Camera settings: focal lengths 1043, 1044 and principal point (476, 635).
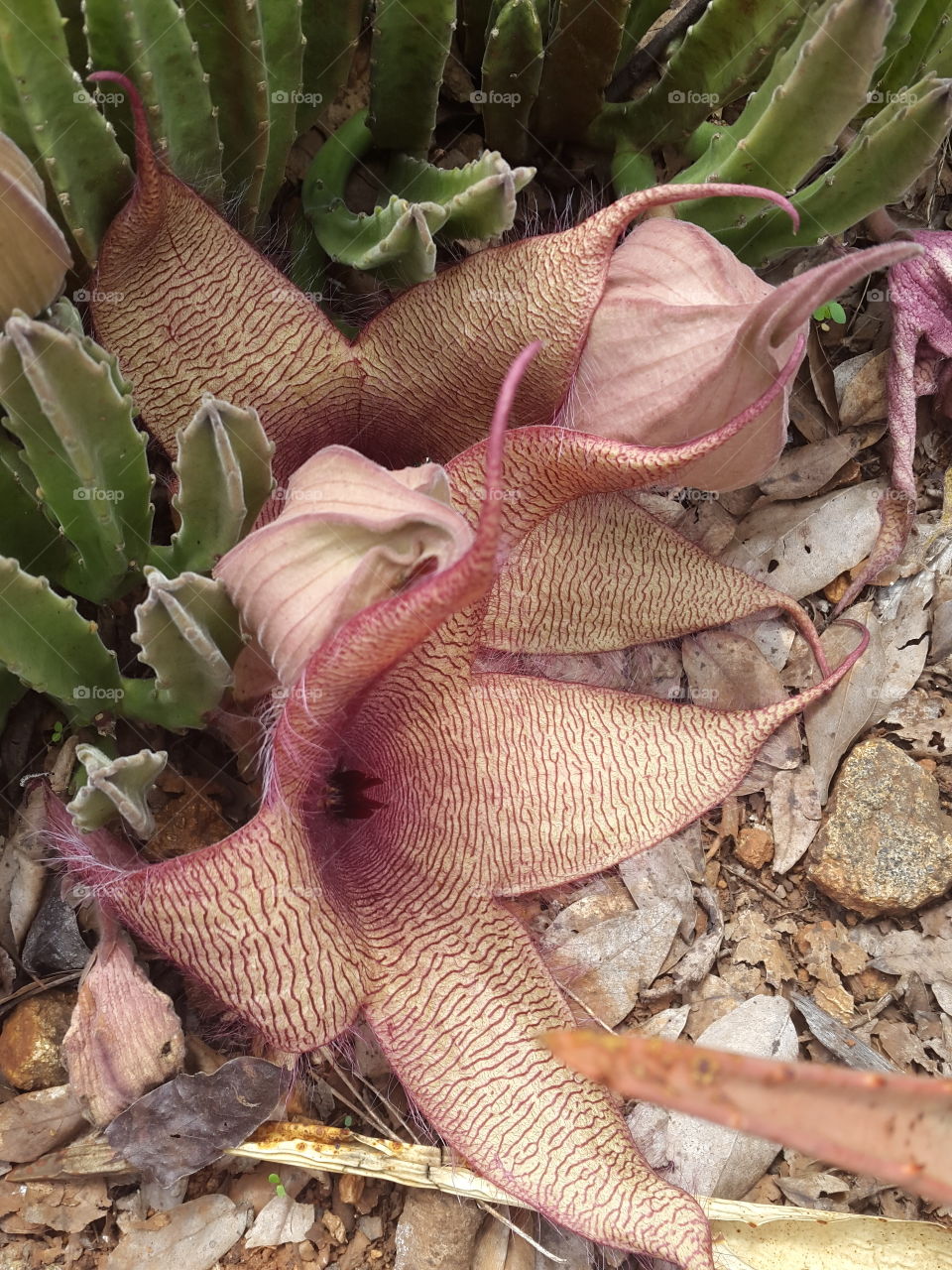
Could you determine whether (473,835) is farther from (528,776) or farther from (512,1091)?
(512,1091)

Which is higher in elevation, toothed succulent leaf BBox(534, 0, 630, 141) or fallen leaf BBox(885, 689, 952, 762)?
toothed succulent leaf BBox(534, 0, 630, 141)

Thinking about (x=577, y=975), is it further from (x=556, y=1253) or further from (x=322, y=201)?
(x=322, y=201)

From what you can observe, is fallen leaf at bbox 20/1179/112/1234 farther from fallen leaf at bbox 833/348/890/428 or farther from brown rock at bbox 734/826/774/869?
fallen leaf at bbox 833/348/890/428

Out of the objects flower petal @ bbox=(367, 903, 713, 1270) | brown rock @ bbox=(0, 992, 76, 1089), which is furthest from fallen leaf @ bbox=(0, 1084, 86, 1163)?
flower petal @ bbox=(367, 903, 713, 1270)

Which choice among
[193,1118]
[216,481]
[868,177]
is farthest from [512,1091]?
[868,177]

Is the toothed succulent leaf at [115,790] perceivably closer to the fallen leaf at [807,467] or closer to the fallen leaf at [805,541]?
the fallen leaf at [805,541]

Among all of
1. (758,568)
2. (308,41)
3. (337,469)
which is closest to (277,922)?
(337,469)

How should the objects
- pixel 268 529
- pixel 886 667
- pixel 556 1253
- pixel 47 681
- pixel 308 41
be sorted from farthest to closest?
pixel 886 667
pixel 308 41
pixel 556 1253
pixel 47 681
pixel 268 529
